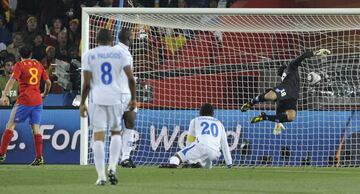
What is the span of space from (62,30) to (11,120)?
6.11 metres

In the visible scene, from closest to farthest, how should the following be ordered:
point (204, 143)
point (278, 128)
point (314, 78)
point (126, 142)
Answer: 1. point (126, 142)
2. point (204, 143)
3. point (278, 128)
4. point (314, 78)

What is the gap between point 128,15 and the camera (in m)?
19.5

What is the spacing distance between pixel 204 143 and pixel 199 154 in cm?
23

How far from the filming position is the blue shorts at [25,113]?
727 inches

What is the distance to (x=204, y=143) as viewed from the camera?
57.8 ft

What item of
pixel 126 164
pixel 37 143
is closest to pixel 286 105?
pixel 126 164

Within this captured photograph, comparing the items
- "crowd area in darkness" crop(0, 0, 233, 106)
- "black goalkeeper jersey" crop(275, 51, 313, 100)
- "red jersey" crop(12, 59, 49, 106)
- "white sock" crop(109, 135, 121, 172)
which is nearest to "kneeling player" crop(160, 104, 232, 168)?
"black goalkeeper jersey" crop(275, 51, 313, 100)

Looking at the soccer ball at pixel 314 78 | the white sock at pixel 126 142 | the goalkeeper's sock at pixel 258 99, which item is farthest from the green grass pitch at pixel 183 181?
the soccer ball at pixel 314 78

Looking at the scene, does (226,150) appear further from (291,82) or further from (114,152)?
(114,152)

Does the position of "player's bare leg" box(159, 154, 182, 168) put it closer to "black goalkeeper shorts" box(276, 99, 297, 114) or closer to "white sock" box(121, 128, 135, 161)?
"white sock" box(121, 128, 135, 161)

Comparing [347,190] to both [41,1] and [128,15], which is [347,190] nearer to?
[128,15]

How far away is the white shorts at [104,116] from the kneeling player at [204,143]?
480 cm

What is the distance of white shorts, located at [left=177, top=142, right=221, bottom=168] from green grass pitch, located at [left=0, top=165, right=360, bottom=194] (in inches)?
17.6

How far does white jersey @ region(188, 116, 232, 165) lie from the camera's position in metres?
17.7
